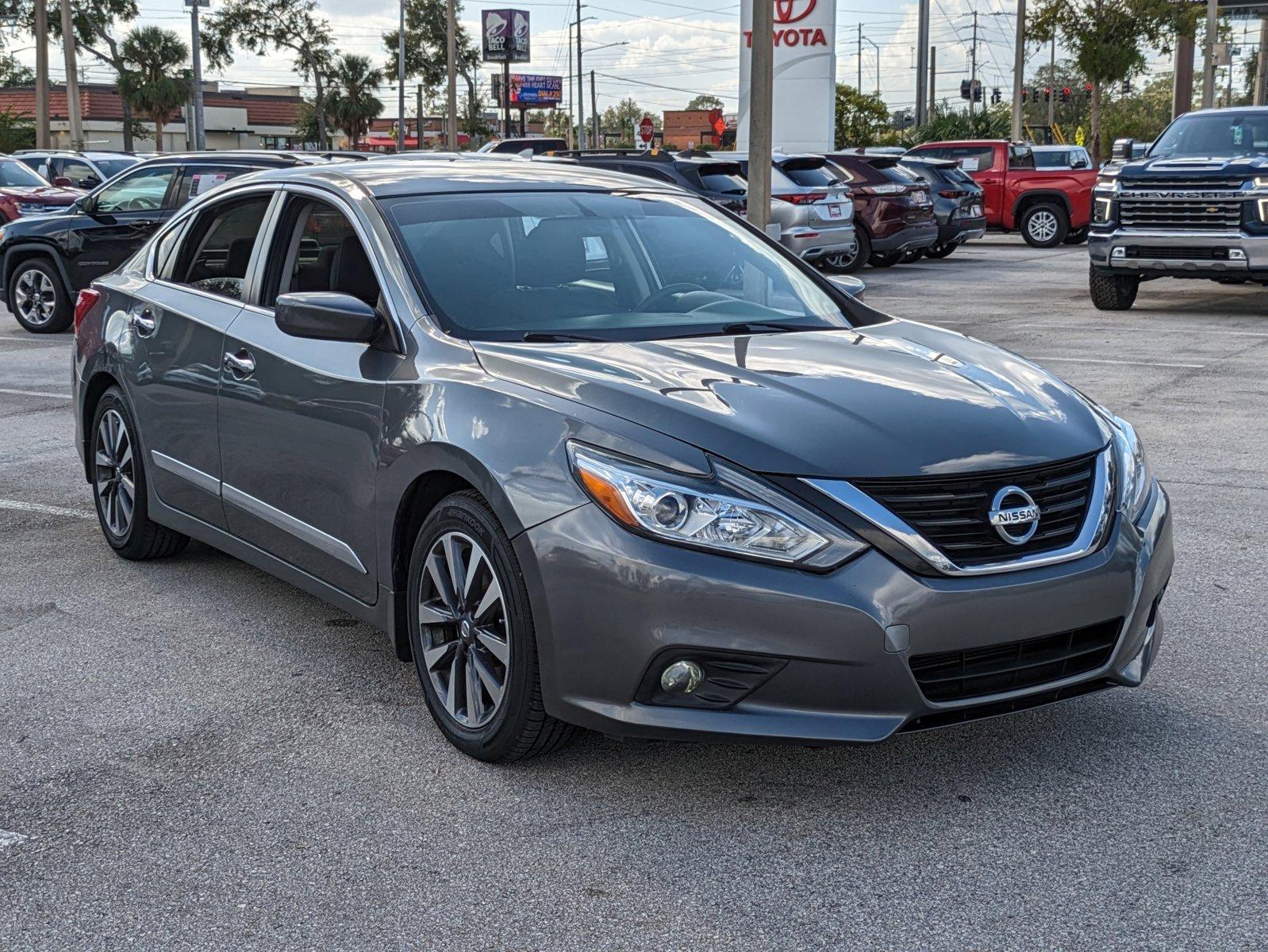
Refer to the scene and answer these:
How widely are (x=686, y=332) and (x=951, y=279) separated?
16900 mm

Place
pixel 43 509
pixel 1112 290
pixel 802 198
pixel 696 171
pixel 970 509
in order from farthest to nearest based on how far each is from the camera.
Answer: pixel 802 198 < pixel 696 171 < pixel 1112 290 < pixel 43 509 < pixel 970 509

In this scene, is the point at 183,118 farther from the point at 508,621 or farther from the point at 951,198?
the point at 508,621

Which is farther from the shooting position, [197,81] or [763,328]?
[197,81]

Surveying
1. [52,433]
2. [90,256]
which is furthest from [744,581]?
[90,256]

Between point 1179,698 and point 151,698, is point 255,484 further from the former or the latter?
point 1179,698

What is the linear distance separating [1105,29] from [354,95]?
50338 mm

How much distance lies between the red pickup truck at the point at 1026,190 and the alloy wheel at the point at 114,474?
2253 centimetres

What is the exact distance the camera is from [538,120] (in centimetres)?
14212

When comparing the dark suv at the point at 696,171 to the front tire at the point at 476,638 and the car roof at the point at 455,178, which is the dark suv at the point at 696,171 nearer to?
the car roof at the point at 455,178

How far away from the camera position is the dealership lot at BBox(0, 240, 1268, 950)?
3184 mm

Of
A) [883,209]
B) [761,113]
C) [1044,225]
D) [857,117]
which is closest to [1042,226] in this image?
[1044,225]

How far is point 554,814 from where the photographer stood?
3715 millimetres

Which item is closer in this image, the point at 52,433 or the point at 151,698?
the point at 151,698

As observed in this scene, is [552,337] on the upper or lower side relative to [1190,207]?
lower
